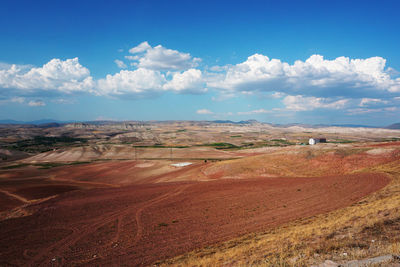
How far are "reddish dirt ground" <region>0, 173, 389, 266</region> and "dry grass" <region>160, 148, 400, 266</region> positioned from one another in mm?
2808

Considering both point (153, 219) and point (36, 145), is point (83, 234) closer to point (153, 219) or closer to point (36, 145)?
point (153, 219)

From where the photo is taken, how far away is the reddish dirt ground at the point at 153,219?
18.3m

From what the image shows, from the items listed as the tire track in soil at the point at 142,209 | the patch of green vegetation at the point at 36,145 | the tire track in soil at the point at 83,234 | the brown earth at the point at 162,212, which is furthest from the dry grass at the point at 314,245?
the patch of green vegetation at the point at 36,145

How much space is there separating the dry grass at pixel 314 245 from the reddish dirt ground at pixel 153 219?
2808 mm

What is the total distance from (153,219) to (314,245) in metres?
17.6

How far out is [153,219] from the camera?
25.6 meters

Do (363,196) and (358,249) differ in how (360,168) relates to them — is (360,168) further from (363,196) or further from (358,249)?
(358,249)

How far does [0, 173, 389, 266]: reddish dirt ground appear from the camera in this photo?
1834 cm

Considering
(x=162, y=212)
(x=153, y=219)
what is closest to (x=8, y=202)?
(x=162, y=212)

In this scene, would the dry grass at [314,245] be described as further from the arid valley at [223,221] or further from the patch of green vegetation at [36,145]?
the patch of green vegetation at [36,145]

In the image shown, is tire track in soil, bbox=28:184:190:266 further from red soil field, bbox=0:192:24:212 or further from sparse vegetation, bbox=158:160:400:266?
red soil field, bbox=0:192:24:212

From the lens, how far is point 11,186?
171ft

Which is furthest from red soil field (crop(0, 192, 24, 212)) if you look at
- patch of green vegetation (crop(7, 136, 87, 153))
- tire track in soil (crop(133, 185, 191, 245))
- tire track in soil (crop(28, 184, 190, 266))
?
patch of green vegetation (crop(7, 136, 87, 153))

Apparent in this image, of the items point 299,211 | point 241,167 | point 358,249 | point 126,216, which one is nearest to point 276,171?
point 241,167
